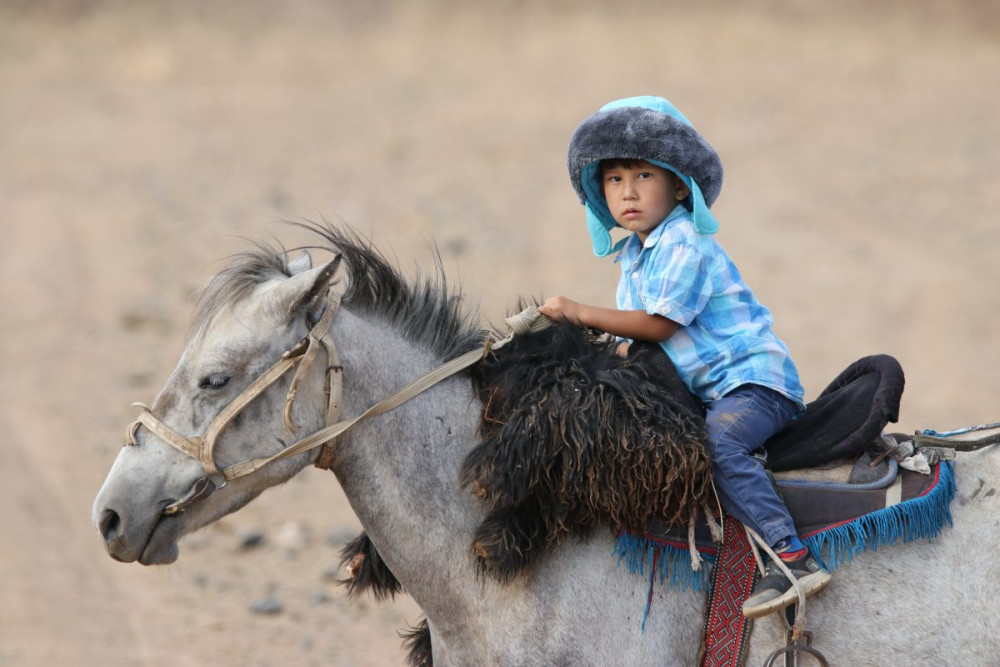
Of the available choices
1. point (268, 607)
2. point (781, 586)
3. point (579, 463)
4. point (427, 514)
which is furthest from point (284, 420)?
point (268, 607)

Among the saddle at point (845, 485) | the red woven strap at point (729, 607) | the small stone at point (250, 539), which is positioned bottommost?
the small stone at point (250, 539)

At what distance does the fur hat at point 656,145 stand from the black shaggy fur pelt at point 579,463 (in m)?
0.62

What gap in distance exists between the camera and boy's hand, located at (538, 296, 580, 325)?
10.6ft

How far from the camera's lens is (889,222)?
13.7 metres

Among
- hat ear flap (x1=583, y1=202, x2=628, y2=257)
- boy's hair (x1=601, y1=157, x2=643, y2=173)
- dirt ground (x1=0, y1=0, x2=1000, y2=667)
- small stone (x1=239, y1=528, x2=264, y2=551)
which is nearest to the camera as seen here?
boy's hair (x1=601, y1=157, x2=643, y2=173)

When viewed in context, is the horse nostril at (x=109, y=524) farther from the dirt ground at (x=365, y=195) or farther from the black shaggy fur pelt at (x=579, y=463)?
the dirt ground at (x=365, y=195)

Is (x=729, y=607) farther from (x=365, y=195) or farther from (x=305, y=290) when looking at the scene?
(x=365, y=195)

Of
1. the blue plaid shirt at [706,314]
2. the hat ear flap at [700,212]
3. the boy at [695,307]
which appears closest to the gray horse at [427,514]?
the boy at [695,307]

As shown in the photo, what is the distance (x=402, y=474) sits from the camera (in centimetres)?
309

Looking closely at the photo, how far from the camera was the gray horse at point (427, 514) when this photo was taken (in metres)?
2.88

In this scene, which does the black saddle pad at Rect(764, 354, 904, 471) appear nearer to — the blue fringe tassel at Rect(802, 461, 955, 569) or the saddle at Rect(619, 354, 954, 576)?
the saddle at Rect(619, 354, 954, 576)

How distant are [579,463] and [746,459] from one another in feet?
1.71

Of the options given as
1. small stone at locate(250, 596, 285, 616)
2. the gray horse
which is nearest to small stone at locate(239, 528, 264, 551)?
small stone at locate(250, 596, 285, 616)

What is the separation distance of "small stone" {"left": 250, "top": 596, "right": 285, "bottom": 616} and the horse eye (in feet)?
13.0
